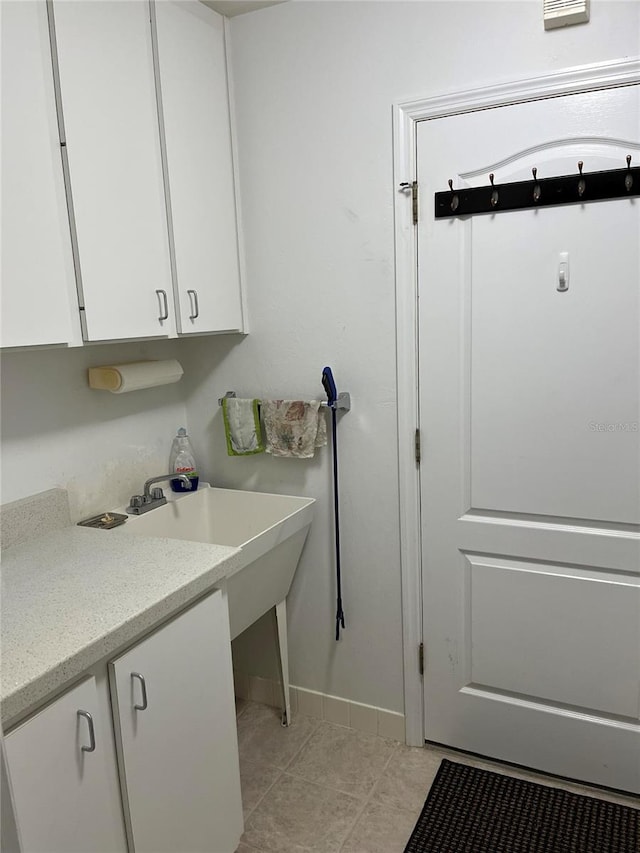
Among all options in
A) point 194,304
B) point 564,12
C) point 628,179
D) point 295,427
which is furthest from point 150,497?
point 564,12

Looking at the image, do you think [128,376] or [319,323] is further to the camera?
[319,323]

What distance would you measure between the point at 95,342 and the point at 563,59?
148 cm

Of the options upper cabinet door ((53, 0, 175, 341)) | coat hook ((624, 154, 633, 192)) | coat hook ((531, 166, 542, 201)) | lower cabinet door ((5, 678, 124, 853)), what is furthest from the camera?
coat hook ((531, 166, 542, 201))

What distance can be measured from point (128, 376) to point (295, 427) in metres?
0.57

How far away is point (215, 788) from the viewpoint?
173cm

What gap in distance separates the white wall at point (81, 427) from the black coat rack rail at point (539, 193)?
3.84 ft

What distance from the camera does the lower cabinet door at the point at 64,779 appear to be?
1180 mm

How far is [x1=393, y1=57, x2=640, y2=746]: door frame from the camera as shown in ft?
5.96

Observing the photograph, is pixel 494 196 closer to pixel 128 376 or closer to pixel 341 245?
pixel 341 245

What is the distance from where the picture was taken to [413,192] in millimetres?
2053

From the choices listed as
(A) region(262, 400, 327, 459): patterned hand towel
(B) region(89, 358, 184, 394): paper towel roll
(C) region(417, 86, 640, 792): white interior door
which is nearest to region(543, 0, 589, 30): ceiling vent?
(C) region(417, 86, 640, 792): white interior door

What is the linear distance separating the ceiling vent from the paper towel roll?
155 centimetres

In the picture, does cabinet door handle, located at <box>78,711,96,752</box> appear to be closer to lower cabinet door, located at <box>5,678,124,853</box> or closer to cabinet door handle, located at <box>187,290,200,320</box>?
lower cabinet door, located at <box>5,678,124,853</box>

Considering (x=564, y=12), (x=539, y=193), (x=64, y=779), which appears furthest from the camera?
(x=539, y=193)
